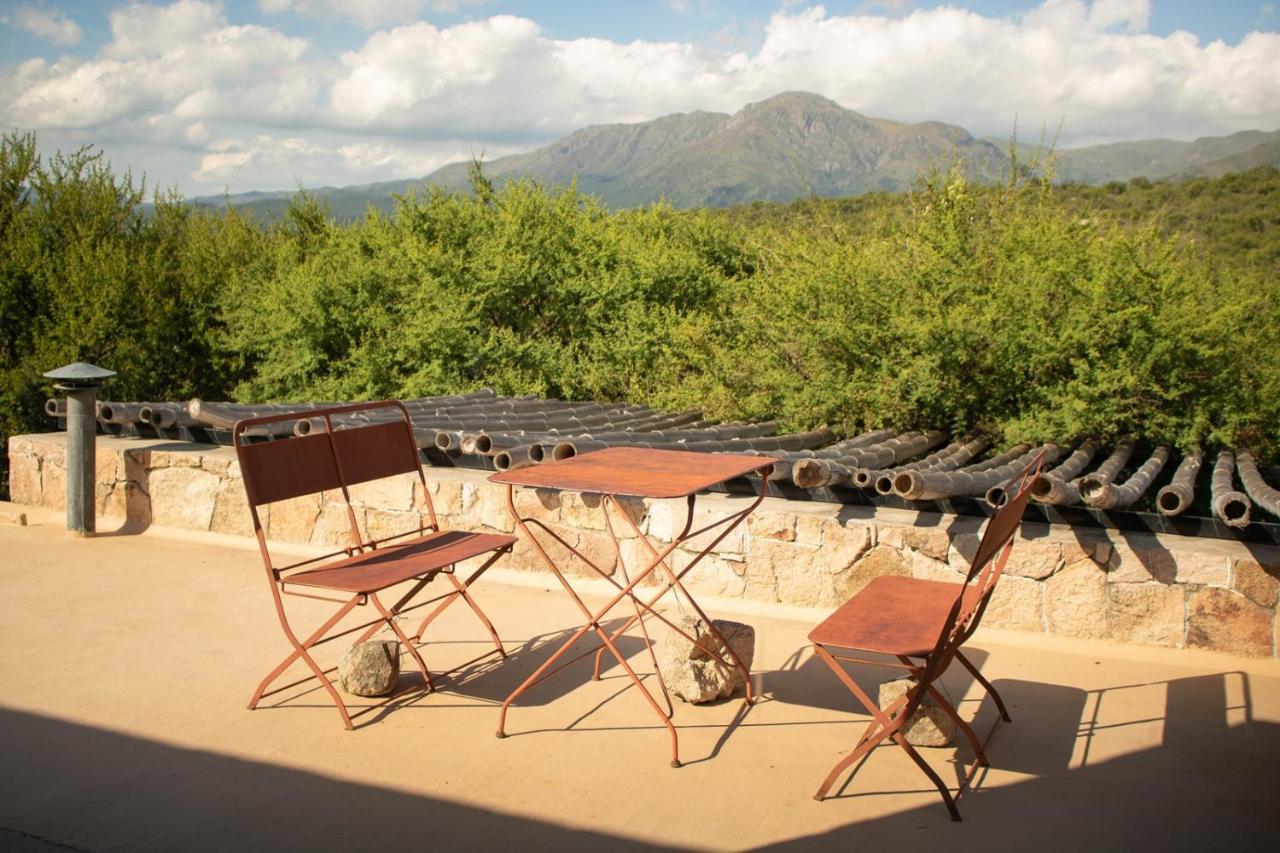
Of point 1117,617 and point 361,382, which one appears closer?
point 1117,617

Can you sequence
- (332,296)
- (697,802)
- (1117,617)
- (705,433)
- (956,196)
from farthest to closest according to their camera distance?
(332,296), (956,196), (705,433), (1117,617), (697,802)

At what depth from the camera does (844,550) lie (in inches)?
191

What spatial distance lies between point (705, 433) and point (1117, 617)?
2.91 metres

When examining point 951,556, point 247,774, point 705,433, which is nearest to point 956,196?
point 705,433

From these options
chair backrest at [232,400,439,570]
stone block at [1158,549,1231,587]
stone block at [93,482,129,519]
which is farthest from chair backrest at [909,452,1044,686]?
stone block at [93,482,129,519]

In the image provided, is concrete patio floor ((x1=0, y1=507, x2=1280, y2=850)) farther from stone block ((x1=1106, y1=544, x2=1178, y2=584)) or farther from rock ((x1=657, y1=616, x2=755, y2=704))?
stone block ((x1=1106, y1=544, x2=1178, y2=584))

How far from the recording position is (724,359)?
8.08 meters

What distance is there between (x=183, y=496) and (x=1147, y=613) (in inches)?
214

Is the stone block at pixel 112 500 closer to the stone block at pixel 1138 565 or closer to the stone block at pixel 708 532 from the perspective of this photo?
the stone block at pixel 708 532

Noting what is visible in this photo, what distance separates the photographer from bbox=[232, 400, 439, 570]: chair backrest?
368cm

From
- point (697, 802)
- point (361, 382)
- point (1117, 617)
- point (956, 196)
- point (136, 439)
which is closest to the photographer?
point (697, 802)

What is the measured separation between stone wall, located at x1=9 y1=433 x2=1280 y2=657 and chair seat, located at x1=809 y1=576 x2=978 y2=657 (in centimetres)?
100

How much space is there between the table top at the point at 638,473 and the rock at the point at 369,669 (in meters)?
0.82

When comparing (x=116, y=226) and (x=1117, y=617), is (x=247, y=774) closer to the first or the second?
(x=1117, y=617)
